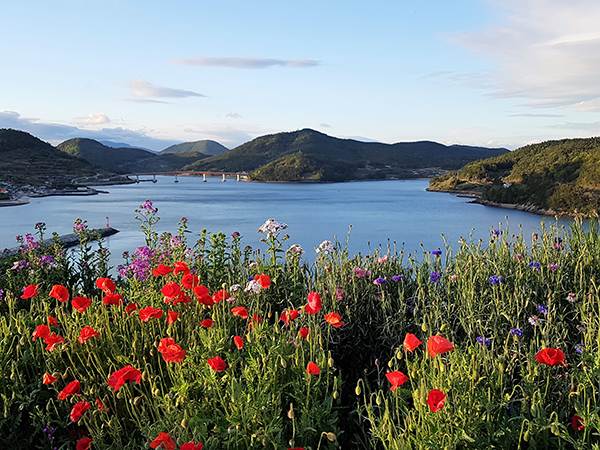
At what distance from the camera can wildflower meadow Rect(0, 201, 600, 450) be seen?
1.98 meters

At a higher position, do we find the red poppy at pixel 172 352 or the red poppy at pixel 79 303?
the red poppy at pixel 79 303

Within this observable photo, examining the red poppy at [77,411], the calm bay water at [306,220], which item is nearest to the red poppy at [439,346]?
the red poppy at [77,411]

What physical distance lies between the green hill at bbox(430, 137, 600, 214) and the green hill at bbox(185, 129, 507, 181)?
31533 mm

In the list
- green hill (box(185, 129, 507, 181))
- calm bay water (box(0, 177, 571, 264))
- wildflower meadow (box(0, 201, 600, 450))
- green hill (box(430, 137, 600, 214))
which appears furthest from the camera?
green hill (box(185, 129, 507, 181))

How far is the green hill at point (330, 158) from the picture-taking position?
369 feet

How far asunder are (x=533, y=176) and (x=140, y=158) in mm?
140130

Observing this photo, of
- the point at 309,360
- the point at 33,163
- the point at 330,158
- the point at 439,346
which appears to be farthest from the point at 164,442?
the point at 330,158

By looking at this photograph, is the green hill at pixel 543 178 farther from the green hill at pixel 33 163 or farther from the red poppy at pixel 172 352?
the green hill at pixel 33 163

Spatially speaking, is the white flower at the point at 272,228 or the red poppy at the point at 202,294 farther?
the white flower at the point at 272,228

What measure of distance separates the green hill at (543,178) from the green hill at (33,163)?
220 feet

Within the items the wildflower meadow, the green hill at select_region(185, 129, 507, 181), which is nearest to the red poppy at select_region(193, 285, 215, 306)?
the wildflower meadow

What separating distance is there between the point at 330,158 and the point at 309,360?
435 feet

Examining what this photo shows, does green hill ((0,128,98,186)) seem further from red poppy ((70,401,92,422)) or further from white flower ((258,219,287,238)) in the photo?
red poppy ((70,401,92,422))

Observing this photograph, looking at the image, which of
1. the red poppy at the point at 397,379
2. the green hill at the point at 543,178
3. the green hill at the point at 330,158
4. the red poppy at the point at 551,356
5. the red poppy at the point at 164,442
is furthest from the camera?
the green hill at the point at 330,158
